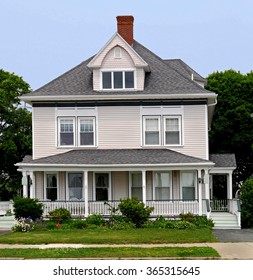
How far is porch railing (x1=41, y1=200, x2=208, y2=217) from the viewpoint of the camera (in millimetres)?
31375

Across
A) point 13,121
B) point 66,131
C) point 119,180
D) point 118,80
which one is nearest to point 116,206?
point 119,180

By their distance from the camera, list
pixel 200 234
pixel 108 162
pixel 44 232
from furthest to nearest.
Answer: pixel 108 162 → pixel 44 232 → pixel 200 234

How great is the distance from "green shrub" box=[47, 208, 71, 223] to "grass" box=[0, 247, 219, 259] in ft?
34.6

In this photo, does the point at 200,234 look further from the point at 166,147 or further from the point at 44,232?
the point at 166,147

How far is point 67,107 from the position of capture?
110 ft

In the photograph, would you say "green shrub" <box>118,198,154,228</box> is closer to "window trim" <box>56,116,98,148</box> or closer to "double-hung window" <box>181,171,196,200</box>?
"double-hung window" <box>181,171,196,200</box>

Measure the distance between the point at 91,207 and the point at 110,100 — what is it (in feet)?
19.2

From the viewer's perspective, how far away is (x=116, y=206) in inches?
1246

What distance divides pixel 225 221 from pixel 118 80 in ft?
30.8

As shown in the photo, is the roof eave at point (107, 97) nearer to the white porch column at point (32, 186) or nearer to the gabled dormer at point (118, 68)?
the gabled dormer at point (118, 68)

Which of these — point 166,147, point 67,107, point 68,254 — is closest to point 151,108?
point 166,147

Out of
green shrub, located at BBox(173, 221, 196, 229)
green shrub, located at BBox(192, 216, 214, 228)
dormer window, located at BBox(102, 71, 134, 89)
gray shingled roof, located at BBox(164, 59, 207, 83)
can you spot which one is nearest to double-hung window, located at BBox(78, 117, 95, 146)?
dormer window, located at BBox(102, 71, 134, 89)

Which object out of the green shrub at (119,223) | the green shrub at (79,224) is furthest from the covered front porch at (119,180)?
the green shrub at (79,224)

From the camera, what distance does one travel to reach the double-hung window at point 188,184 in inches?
1288
